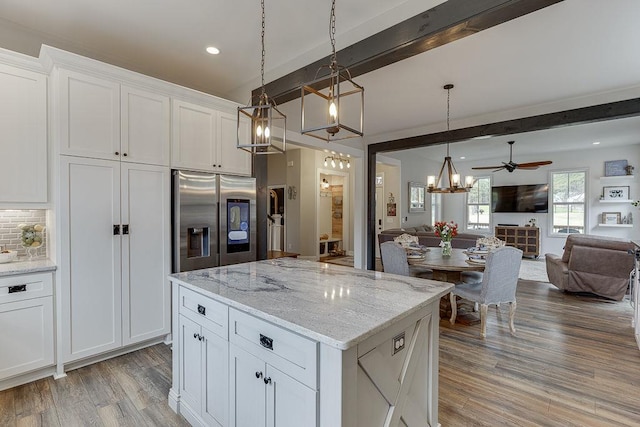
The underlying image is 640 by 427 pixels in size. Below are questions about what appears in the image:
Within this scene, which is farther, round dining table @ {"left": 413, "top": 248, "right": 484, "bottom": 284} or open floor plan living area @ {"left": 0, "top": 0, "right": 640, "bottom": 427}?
round dining table @ {"left": 413, "top": 248, "right": 484, "bottom": 284}

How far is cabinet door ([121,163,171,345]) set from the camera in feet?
9.09

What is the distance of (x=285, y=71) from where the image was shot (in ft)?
11.2

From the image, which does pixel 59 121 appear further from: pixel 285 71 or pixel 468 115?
pixel 468 115

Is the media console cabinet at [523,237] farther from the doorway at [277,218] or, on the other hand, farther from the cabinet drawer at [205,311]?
the cabinet drawer at [205,311]

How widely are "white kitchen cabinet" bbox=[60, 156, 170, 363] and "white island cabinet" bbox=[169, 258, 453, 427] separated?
3.52 ft

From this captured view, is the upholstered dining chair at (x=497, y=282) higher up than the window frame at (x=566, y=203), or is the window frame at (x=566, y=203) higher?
the window frame at (x=566, y=203)

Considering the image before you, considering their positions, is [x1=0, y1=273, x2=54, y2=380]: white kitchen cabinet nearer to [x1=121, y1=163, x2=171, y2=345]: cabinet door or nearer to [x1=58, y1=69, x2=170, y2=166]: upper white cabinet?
[x1=121, y1=163, x2=171, y2=345]: cabinet door

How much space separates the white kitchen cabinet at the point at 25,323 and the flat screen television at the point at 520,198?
32.9 feet

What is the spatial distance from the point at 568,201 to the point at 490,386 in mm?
7939

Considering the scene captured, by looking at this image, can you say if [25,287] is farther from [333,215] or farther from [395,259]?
[333,215]

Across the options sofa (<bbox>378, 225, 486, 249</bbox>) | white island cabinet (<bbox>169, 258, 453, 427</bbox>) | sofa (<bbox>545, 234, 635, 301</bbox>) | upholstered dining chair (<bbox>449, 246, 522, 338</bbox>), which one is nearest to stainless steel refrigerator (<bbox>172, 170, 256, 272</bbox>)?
white island cabinet (<bbox>169, 258, 453, 427</bbox>)

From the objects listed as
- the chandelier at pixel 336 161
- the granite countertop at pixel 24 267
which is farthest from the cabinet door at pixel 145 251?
the chandelier at pixel 336 161

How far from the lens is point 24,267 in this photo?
92.2 inches

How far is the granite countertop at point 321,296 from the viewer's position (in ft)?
3.95
